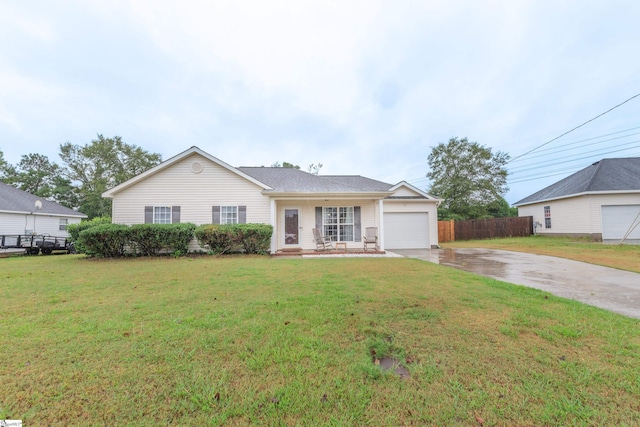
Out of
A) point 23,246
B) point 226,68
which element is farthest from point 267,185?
point 23,246

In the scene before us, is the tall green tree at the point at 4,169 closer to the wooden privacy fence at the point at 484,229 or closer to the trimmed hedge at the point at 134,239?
the trimmed hedge at the point at 134,239

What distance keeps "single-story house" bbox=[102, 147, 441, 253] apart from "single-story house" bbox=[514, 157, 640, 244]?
1449 centimetres

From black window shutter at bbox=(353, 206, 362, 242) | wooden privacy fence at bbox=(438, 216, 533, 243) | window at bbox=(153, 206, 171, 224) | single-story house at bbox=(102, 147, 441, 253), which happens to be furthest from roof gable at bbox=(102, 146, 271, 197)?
wooden privacy fence at bbox=(438, 216, 533, 243)

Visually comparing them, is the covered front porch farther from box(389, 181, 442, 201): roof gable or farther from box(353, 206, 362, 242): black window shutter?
box(389, 181, 442, 201): roof gable

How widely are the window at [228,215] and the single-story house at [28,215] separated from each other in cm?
1744

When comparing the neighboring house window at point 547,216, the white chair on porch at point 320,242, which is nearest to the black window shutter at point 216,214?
the white chair on porch at point 320,242

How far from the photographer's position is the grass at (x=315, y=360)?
1.73 meters

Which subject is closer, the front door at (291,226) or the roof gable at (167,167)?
the roof gable at (167,167)

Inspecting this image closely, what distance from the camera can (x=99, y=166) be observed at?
101ft

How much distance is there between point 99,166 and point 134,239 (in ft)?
94.3

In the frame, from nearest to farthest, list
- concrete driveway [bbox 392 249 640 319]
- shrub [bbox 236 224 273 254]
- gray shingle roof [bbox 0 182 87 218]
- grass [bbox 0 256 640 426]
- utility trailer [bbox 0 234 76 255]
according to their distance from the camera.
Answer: grass [bbox 0 256 640 426] → concrete driveway [bbox 392 249 640 319] → shrub [bbox 236 224 273 254] → utility trailer [bbox 0 234 76 255] → gray shingle roof [bbox 0 182 87 218]

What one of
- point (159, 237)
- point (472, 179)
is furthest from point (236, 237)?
point (472, 179)

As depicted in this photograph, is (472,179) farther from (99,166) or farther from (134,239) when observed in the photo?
(99,166)

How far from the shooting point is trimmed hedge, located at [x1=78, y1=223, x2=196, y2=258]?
9.90 m
